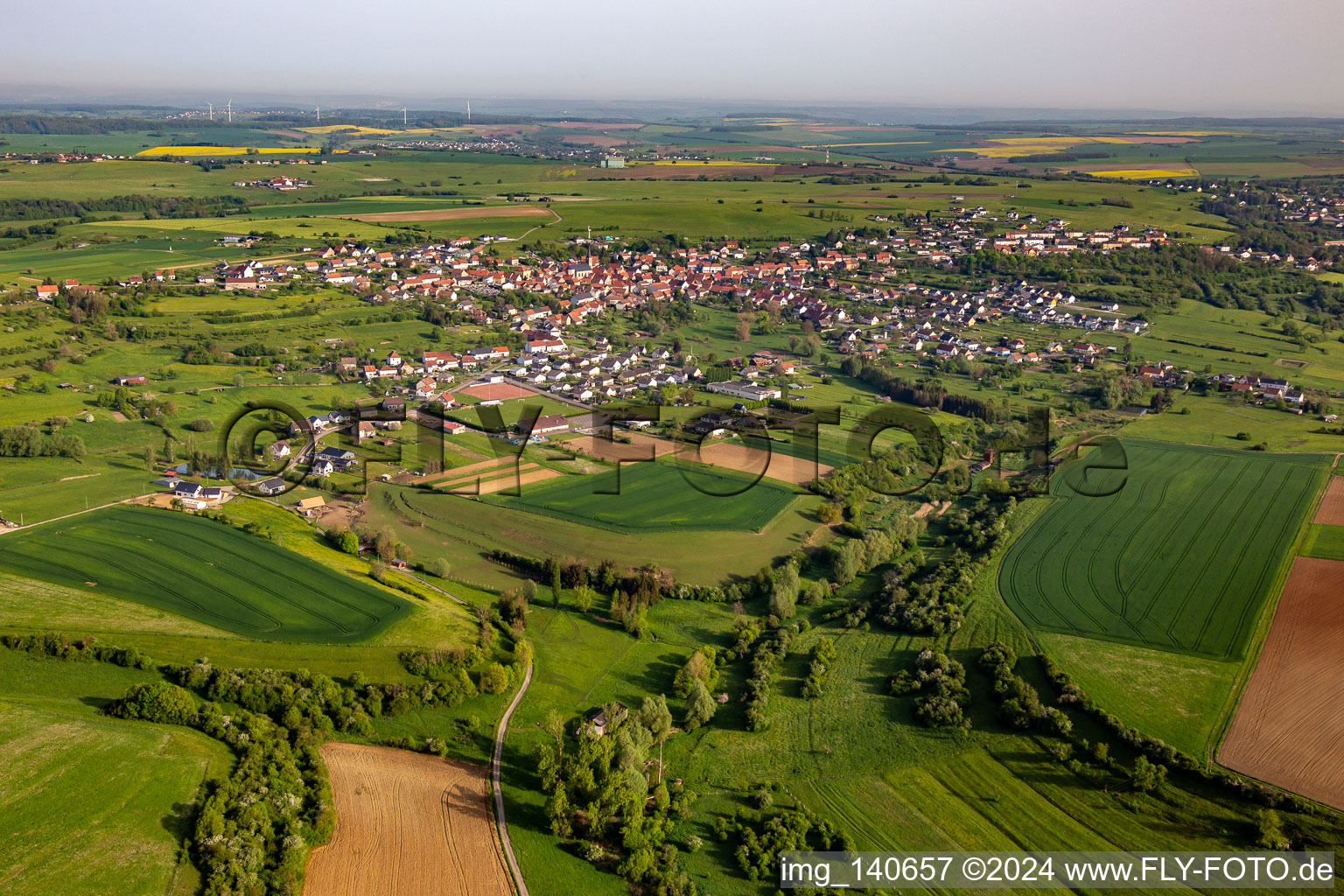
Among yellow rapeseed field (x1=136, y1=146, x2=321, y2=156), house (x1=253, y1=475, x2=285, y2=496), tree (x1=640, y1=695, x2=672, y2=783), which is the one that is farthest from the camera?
yellow rapeseed field (x1=136, y1=146, x2=321, y2=156)

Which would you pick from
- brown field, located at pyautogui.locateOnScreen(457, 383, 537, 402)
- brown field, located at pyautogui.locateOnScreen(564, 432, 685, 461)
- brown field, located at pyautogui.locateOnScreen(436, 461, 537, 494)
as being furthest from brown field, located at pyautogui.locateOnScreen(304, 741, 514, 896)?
brown field, located at pyautogui.locateOnScreen(457, 383, 537, 402)

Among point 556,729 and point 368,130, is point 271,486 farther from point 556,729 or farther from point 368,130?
point 368,130

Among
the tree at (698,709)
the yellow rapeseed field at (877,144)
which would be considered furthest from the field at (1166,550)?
the yellow rapeseed field at (877,144)

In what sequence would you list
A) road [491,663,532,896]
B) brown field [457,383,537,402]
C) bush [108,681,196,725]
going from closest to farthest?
1. road [491,663,532,896]
2. bush [108,681,196,725]
3. brown field [457,383,537,402]

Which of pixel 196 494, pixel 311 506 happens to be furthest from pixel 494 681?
pixel 196 494

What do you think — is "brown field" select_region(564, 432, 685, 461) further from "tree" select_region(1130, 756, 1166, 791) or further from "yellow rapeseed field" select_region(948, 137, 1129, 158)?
"yellow rapeseed field" select_region(948, 137, 1129, 158)

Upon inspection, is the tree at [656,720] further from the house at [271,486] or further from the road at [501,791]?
the house at [271,486]
